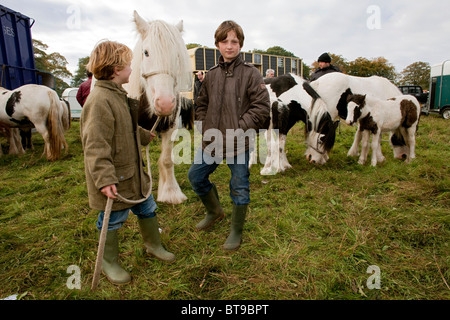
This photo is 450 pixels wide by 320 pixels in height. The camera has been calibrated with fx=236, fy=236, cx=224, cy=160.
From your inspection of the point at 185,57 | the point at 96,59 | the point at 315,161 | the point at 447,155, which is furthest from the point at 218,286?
the point at 447,155

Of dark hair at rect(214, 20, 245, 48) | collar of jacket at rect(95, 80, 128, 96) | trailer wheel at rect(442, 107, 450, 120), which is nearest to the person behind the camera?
collar of jacket at rect(95, 80, 128, 96)

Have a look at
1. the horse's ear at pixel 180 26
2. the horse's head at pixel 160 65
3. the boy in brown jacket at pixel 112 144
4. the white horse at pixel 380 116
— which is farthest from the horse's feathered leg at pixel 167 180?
the white horse at pixel 380 116

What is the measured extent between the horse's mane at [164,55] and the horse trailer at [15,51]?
7050mm

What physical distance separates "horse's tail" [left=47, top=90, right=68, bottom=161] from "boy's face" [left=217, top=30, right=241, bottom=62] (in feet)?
17.4

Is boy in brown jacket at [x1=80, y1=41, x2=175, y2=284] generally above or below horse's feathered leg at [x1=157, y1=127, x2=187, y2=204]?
above

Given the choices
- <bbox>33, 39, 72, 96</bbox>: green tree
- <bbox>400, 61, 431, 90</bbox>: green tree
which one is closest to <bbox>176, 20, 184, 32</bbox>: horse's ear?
<bbox>33, 39, 72, 96</bbox>: green tree

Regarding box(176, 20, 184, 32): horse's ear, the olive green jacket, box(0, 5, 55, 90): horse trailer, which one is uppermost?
box(0, 5, 55, 90): horse trailer

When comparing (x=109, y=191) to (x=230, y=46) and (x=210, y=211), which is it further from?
(x=230, y=46)

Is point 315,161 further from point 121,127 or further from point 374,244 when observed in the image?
point 121,127

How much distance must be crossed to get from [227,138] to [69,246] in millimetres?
1908

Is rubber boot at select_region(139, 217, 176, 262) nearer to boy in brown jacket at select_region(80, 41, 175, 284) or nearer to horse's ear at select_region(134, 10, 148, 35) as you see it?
boy in brown jacket at select_region(80, 41, 175, 284)

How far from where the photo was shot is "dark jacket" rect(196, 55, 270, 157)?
81.9 inches

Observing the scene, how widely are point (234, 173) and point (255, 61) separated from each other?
2177 cm

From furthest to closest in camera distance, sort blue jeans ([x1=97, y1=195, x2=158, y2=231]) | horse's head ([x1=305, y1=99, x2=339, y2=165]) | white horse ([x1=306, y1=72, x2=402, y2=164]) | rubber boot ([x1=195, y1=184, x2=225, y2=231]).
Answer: white horse ([x1=306, y1=72, x2=402, y2=164]) → horse's head ([x1=305, y1=99, x2=339, y2=165]) → rubber boot ([x1=195, y1=184, x2=225, y2=231]) → blue jeans ([x1=97, y1=195, x2=158, y2=231])
